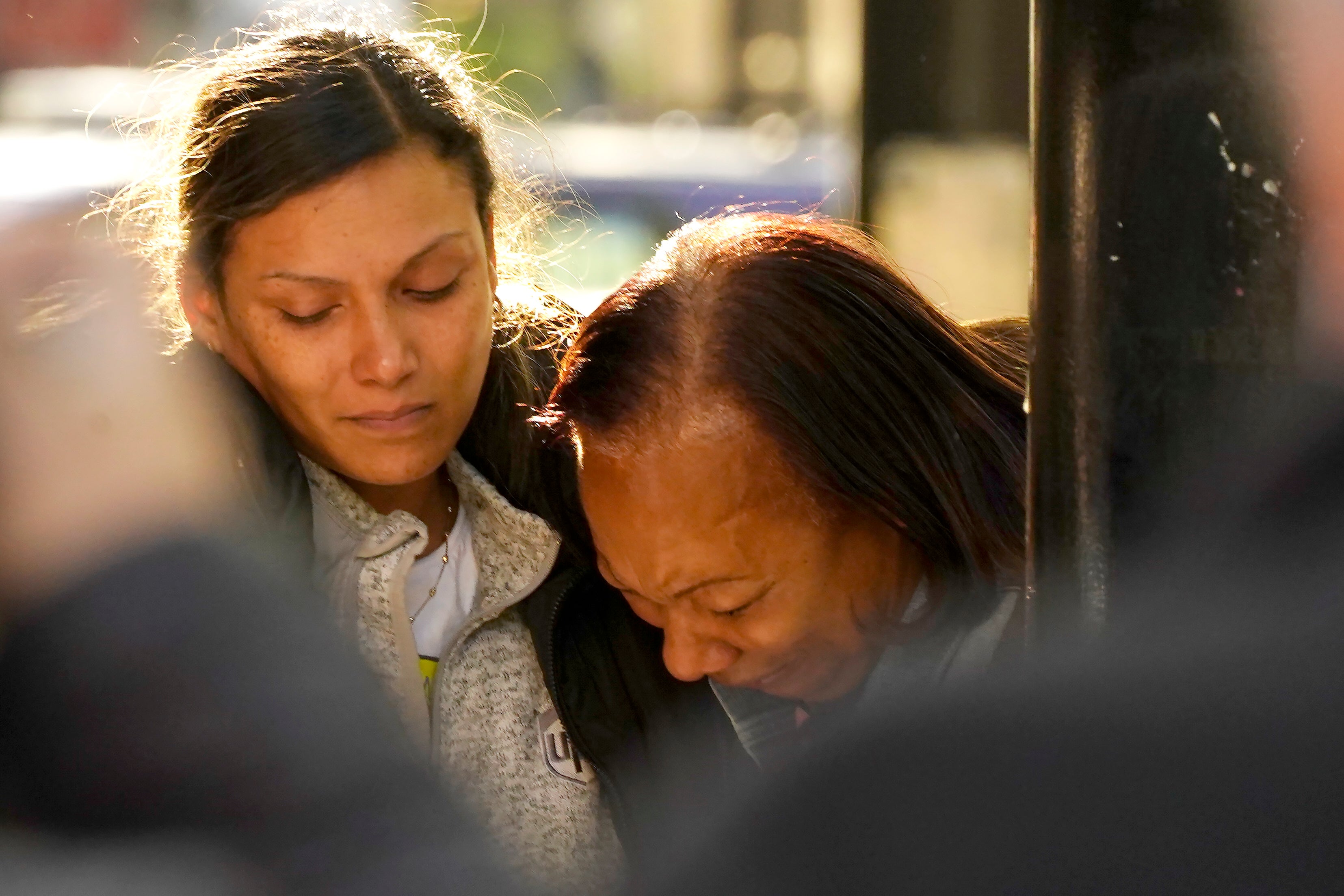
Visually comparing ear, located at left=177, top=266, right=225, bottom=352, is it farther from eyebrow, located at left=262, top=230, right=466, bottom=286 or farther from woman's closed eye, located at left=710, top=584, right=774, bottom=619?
woman's closed eye, located at left=710, top=584, right=774, bottom=619

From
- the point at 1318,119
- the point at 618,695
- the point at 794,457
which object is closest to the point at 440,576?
the point at 618,695

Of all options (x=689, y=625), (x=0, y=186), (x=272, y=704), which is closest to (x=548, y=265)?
(x=689, y=625)

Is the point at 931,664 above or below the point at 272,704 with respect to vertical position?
below

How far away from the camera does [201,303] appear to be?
2.03 m

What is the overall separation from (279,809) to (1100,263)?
0.57 metres

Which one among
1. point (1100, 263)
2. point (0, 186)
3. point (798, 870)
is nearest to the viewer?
point (798, 870)

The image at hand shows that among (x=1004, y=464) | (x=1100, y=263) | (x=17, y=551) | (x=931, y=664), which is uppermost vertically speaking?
(x=1100, y=263)

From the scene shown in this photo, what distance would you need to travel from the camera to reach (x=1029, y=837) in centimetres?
66

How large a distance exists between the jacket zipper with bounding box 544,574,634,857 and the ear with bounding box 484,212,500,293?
20.7 inches

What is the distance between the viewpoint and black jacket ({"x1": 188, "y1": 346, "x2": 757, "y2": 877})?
192 cm

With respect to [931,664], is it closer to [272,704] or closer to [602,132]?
[272,704]

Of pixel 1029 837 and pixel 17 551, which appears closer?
pixel 1029 837

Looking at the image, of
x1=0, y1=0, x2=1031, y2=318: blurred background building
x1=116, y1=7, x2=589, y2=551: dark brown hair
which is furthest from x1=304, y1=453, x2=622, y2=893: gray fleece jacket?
x1=0, y1=0, x2=1031, y2=318: blurred background building

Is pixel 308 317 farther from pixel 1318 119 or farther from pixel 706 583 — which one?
pixel 1318 119
